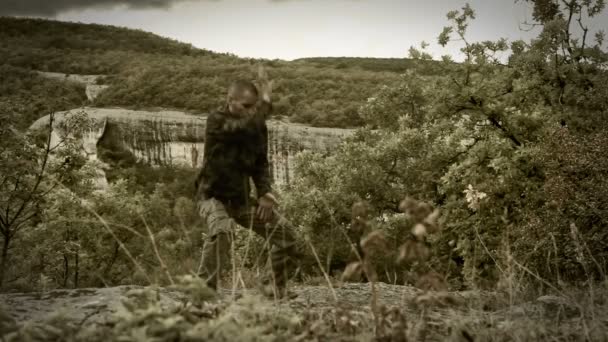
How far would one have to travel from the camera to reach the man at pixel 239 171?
457cm

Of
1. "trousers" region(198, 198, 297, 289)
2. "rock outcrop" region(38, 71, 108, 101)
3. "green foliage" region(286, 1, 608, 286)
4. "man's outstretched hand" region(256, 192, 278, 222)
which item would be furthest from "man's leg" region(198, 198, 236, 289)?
"rock outcrop" region(38, 71, 108, 101)

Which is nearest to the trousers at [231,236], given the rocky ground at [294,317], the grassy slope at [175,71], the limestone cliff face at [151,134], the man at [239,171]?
the man at [239,171]

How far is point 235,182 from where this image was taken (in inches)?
185

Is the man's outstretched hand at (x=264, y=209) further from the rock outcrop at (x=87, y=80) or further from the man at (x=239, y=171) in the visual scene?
the rock outcrop at (x=87, y=80)

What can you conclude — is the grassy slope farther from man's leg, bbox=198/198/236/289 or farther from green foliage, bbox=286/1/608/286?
man's leg, bbox=198/198/236/289

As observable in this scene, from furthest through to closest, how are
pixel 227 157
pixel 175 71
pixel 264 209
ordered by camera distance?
pixel 175 71
pixel 227 157
pixel 264 209

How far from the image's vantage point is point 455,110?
14586 mm

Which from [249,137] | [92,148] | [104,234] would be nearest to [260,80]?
[249,137]

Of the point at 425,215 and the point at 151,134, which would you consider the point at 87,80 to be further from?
the point at 425,215

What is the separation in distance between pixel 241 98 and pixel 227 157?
1.80 ft

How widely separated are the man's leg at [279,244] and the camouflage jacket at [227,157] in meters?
0.24

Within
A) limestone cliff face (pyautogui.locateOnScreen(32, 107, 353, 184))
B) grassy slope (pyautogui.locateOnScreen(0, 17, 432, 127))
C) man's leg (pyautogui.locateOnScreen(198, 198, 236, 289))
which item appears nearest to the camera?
man's leg (pyautogui.locateOnScreen(198, 198, 236, 289))

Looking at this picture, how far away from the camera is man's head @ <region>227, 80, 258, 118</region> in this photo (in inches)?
184

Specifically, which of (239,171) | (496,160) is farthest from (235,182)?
(496,160)
